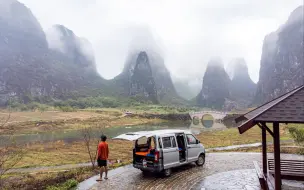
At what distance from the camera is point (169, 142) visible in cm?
1306

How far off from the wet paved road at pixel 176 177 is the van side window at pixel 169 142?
1.38 m

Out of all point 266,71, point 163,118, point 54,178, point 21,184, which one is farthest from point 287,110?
point 266,71

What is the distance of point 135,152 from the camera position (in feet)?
45.4

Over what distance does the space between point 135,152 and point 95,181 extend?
2.43 m

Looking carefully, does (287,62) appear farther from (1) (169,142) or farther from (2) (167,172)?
(2) (167,172)

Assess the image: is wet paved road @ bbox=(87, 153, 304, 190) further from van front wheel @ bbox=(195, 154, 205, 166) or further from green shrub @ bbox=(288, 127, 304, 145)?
green shrub @ bbox=(288, 127, 304, 145)

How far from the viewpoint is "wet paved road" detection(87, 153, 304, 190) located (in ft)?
37.1

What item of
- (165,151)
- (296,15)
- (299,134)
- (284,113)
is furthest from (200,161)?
(296,15)

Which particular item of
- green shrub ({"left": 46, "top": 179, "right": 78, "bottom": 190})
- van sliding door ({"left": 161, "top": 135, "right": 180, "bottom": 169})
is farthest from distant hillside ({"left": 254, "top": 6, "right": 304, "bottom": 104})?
green shrub ({"left": 46, "top": 179, "right": 78, "bottom": 190})

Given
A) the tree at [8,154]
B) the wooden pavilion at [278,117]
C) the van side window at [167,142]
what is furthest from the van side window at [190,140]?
the tree at [8,154]

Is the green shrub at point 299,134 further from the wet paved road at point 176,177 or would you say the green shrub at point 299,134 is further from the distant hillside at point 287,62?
the distant hillside at point 287,62

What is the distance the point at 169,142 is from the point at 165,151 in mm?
593

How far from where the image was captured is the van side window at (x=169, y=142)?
12871mm

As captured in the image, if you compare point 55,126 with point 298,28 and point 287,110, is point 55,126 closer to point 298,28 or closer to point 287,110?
point 287,110
